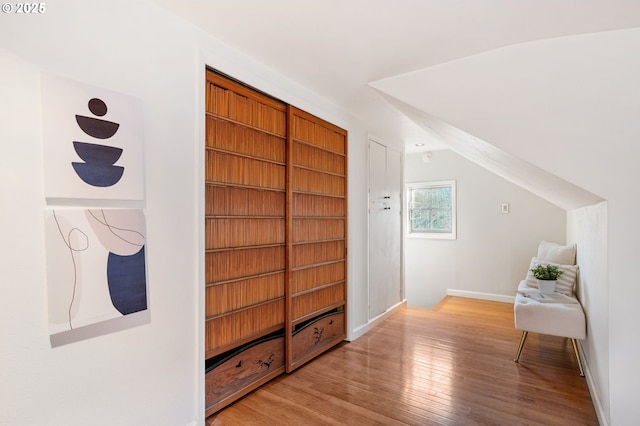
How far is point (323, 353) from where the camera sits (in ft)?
10.1

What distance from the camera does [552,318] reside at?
102 inches

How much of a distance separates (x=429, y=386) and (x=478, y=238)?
331 cm

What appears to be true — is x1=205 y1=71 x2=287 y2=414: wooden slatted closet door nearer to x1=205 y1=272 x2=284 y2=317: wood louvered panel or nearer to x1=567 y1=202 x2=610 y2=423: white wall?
x1=205 y1=272 x2=284 y2=317: wood louvered panel

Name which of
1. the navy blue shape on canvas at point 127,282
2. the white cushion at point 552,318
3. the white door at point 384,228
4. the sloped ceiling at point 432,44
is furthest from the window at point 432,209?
the navy blue shape on canvas at point 127,282

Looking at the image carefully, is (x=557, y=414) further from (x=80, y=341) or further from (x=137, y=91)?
(x=137, y=91)

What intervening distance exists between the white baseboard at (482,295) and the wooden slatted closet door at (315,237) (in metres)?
2.74

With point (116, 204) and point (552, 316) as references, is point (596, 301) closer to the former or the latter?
point (552, 316)

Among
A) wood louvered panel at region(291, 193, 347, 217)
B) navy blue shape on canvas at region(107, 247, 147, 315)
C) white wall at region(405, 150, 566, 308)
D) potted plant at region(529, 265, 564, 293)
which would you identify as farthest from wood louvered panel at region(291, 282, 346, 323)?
white wall at region(405, 150, 566, 308)

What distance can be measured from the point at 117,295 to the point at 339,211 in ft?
7.24

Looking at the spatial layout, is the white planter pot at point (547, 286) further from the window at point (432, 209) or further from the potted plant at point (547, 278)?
the window at point (432, 209)

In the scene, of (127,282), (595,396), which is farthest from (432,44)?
(595,396)

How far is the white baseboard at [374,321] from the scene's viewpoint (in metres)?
3.46

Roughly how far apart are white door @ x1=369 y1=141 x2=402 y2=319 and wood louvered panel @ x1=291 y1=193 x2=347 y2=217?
642 mm

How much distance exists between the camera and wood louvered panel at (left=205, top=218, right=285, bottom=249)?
6.79 feet
